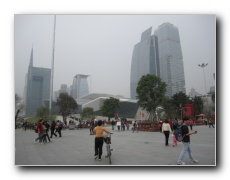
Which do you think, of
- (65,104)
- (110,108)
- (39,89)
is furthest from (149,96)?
(110,108)

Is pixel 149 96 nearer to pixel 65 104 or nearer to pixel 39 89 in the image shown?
pixel 65 104

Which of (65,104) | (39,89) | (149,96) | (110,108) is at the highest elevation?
(149,96)

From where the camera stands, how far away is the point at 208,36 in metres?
8.12

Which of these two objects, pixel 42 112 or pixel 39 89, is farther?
pixel 42 112

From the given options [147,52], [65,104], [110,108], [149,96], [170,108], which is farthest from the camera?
[110,108]

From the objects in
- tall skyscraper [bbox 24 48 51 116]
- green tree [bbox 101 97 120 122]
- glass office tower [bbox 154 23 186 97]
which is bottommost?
green tree [bbox 101 97 120 122]

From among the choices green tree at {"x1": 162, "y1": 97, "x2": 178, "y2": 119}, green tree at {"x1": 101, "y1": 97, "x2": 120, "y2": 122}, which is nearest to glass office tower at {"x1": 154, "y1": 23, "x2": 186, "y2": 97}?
green tree at {"x1": 162, "y1": 97, "x2": 178, "y2": 119}

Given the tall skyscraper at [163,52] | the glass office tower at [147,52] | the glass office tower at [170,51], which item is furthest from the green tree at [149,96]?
the glass office tower at [170,51]

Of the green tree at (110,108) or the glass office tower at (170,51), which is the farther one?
the green tree at (110,108)

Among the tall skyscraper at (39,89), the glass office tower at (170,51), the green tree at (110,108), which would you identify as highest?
the glass office tower at (170,51)

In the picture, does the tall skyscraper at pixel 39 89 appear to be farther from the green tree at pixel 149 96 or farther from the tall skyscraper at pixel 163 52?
the green tree at pixel 149 96

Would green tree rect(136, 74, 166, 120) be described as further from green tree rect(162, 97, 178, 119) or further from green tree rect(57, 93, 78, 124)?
green tree rect(162, 97, 178, 119)
